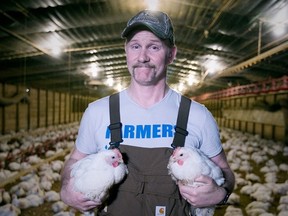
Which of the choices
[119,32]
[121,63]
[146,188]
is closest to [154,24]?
[146,188]

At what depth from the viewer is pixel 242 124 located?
58.1 feet

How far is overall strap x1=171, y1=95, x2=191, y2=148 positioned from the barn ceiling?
4796mm

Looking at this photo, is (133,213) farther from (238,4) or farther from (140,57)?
(238,4)

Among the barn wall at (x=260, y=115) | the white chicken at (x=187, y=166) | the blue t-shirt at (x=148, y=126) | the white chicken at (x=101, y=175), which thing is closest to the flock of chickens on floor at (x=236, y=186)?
the barn wall at (x=260, y=115)

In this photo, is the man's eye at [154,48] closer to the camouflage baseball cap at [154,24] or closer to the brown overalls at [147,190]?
the camouflage baseball cap at [154,24]

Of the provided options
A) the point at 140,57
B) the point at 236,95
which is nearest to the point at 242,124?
the point at 236,95

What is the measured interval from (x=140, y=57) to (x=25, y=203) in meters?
4.29

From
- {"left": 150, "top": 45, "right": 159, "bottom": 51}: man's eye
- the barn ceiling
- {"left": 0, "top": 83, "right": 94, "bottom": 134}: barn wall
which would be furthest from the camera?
{"left": 0, "top": 83, "right": 94, "bottom": 134}: barn wall

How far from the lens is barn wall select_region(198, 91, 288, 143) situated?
11773 millimetres

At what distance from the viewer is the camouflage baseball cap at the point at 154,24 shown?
212 centimetres

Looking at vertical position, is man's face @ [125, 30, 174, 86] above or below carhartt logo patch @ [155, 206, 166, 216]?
above

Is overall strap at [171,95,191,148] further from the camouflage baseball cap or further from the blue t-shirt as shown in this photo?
the camouflage baseball cap

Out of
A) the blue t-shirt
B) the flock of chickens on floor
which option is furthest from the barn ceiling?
the blue t-shirt

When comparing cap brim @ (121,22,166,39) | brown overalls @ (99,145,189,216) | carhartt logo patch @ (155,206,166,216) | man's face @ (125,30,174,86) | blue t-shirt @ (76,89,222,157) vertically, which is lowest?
carhartt logo patch @ (155,206,166,216)
